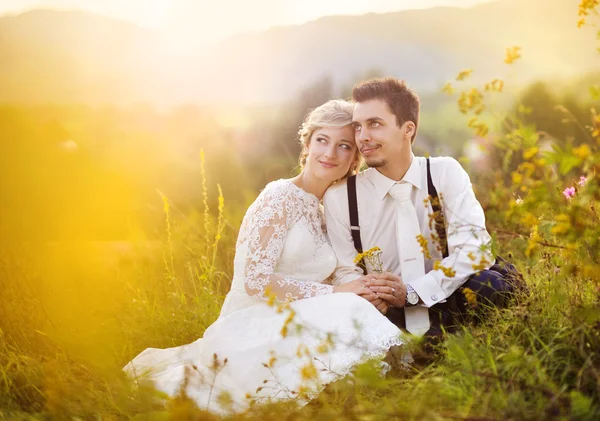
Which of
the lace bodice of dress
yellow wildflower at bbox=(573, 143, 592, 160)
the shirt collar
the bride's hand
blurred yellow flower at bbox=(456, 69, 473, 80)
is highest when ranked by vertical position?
blurred yellow flower at bbox=(456, 69, 473, 80)

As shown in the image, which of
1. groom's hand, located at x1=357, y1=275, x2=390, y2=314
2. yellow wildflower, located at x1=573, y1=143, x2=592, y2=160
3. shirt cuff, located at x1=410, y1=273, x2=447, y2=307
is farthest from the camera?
shirt cuff, located at x1=410, y1=273, x2=447, y2=307

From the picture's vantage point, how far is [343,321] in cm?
314

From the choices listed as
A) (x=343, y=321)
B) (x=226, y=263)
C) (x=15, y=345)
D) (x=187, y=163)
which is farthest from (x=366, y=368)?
(x=187, y=163)

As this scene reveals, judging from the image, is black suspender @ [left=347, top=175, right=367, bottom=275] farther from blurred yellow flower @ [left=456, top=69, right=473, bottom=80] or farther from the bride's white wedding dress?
blurred yellow flower @ [left=456, top=69, right=473, bottom=80]

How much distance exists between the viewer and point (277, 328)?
3.27 meters

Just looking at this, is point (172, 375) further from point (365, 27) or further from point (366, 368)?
point (365, 27)

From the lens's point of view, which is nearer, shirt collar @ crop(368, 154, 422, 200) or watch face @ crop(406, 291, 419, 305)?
watch face @ crop(406, 291, 419, 305)

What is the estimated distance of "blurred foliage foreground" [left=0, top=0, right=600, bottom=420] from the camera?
2.12 m

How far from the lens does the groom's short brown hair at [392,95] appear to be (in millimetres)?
3947

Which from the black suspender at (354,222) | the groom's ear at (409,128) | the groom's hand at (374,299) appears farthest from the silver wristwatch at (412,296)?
the groom's ear at (409,128)

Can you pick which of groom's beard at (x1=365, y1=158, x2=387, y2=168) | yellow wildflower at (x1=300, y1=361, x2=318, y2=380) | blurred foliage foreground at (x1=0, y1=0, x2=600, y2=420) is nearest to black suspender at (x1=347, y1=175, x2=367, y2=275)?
groom's beard at (x1=365, y1=158, x2=387, y2=168)

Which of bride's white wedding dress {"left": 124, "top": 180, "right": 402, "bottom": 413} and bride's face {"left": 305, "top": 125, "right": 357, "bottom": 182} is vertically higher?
bride's face {"left": 305, "top": 125, "right": 357, "bottom": 182}

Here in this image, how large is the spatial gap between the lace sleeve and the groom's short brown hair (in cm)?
85

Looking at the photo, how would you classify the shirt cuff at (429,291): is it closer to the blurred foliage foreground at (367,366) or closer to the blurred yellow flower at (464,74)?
the blurred foliage foreground at (367,366)
